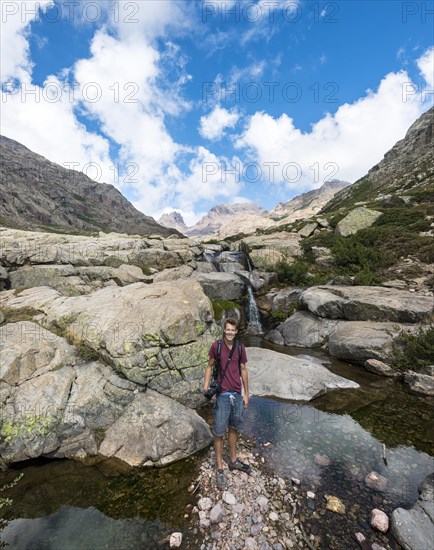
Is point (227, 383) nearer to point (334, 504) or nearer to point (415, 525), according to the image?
point (334, 504)

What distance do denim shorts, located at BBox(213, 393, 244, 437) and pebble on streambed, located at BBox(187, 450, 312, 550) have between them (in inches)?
55.2

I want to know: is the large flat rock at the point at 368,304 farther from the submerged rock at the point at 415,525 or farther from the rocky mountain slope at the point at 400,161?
the rocky mountain slope at the point at 400,161

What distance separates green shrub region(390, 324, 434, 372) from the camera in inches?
555

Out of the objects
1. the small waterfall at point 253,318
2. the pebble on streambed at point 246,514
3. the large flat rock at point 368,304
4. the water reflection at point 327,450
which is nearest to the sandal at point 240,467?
the pebble on streambed at point 246,514

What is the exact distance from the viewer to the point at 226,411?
7.65m

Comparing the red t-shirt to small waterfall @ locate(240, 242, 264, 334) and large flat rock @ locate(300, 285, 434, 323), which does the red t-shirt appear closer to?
large flat rock @ locate(300, 285, 434, 323)

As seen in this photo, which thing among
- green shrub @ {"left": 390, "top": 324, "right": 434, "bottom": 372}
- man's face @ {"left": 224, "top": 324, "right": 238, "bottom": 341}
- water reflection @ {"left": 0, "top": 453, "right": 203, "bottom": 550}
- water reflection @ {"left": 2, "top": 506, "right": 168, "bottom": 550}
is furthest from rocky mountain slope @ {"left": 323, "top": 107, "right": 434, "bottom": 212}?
water reflection @ {"left": 2, "top": 506, "right": 168, "bottom": 550}

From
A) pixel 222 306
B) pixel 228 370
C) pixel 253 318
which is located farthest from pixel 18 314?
pixel 253 318

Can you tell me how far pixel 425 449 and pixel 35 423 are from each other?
12890 millimetres

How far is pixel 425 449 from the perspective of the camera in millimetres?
9148

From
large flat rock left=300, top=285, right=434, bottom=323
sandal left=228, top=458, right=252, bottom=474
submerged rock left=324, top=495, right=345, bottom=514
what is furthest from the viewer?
large flat rock left=300, top=285, right=434, bottom=323

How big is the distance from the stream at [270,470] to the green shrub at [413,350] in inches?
131

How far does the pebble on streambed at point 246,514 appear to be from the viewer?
5.89 m

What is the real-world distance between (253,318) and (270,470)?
18.9m
